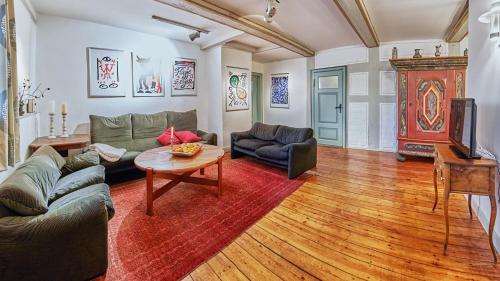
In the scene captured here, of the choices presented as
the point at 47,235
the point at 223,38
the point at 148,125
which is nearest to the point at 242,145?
the point at 148,125

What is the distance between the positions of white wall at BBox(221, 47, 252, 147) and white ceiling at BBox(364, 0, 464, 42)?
2966 mm

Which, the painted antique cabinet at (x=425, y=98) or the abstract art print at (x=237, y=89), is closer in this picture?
the painted antique cabinet at (x=425, y=98)

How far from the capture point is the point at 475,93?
2.69m

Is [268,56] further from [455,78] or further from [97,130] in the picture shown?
[97,130]

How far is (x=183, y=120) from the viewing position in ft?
16.8

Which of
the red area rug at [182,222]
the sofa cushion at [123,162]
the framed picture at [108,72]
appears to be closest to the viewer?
the red area rug at [182,222]

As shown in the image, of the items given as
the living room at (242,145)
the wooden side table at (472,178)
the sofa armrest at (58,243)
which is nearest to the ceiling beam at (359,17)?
the living room at (242,145)

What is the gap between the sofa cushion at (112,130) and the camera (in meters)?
4.01

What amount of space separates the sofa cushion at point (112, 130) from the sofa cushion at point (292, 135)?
2659 mm

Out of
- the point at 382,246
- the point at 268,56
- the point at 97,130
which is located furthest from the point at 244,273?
the point at 268,56

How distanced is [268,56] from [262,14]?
330 cm

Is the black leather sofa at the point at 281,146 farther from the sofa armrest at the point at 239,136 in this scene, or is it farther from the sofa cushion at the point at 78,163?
the sofa cushion at the point at 78,163

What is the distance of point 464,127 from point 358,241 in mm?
1381

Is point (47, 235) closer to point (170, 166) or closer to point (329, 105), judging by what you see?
point (170, 166)
